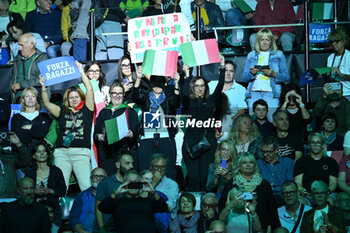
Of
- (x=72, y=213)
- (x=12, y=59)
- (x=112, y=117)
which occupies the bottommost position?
(x=72, y=213)

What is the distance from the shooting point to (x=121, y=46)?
13.6 m

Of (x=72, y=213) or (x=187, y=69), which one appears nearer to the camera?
(x=72, y=213)

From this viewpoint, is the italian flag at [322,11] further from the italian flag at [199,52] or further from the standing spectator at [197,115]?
the standing spectator at [197,115]

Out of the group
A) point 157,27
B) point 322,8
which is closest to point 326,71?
point 322,8

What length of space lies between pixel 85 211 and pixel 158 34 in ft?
9.76

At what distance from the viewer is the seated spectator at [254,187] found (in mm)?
10867

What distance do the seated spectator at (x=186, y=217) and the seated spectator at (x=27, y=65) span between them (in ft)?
10.9

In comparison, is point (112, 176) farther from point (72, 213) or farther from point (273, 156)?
point (273, 156)

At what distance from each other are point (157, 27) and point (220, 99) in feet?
4.74

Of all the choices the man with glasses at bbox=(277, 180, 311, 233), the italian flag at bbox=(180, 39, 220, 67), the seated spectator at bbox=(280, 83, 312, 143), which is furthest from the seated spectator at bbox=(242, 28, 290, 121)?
the man with glasses at bbox=(277, 180, 311, 233)

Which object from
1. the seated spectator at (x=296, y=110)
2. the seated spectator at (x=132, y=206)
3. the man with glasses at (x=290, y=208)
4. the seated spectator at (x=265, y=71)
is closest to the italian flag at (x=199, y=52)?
the seated spectator at (x=265, y=71)

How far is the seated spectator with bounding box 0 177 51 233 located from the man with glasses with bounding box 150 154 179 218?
146 cm

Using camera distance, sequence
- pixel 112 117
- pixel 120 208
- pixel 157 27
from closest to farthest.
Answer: pixel 120 208
pixel 112 117
pixel 157 27

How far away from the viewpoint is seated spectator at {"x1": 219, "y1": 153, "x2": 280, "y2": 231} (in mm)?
10867
